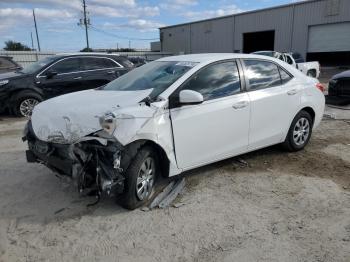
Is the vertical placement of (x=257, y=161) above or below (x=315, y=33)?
below

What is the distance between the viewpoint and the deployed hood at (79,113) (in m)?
3.79

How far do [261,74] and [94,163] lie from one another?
286cm

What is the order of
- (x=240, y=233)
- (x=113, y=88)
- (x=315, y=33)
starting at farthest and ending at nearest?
(x=315, y=33), (x=113, y=88), (x=240, y=233)

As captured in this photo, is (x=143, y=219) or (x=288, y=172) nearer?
(x=143, y=219)

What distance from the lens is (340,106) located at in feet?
34.4

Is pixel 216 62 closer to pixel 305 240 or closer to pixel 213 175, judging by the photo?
pixel 213 175

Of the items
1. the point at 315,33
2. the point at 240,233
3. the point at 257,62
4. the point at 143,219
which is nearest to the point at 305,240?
the point at 240,233

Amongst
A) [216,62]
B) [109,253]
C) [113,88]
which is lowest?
[109,253]

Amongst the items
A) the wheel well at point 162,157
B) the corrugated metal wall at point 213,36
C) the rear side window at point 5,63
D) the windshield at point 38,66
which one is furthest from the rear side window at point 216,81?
the corrugated metal wall at point 213,36

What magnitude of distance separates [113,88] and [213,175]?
6.14 ft

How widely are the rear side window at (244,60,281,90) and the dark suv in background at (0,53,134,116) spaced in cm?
586

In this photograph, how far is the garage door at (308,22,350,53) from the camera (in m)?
28.0

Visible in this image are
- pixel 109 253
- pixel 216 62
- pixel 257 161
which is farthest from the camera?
pixel 257 161

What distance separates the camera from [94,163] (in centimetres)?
376
